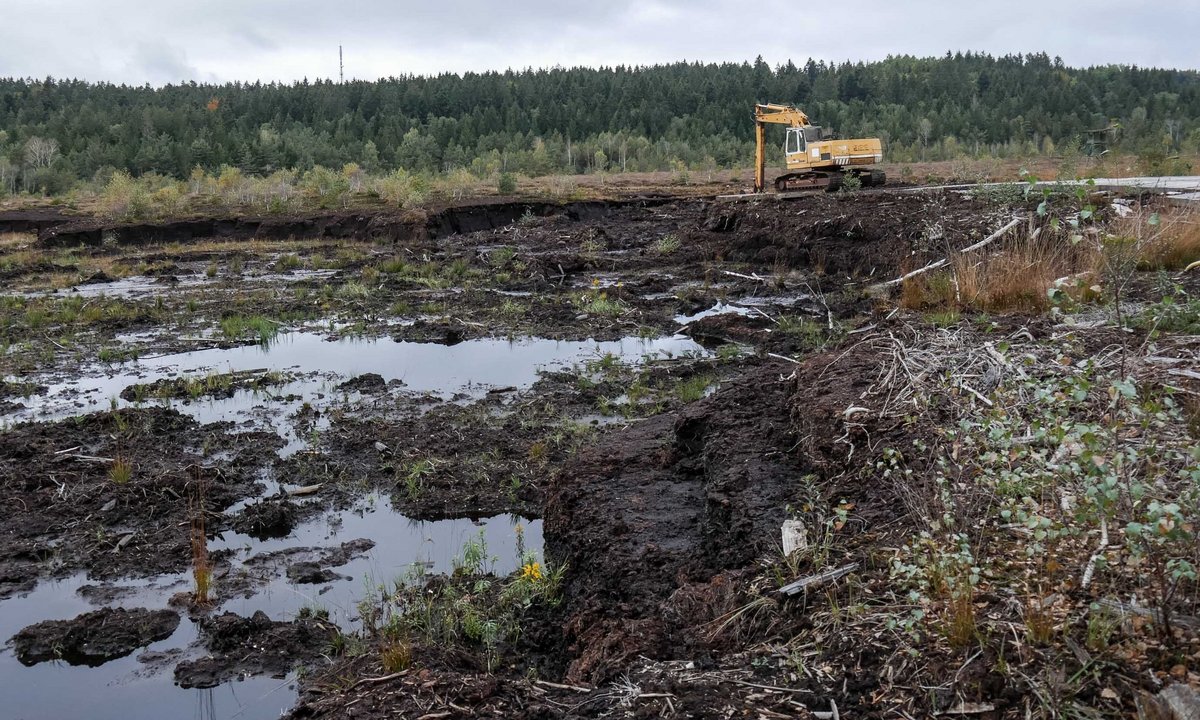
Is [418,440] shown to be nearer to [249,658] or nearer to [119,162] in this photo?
[249,658]

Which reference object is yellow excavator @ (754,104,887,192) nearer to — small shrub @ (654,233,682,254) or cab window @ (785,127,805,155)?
cab window @ (785,127,805,155)

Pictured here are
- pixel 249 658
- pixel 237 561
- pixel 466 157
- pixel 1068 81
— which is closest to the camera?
pixel 249 658

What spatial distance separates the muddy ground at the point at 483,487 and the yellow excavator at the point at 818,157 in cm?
1325

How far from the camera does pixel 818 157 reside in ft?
94.4

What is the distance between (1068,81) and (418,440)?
417 feet

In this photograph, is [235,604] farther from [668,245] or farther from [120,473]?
[668,245]

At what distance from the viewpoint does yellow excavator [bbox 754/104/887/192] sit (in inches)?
1126

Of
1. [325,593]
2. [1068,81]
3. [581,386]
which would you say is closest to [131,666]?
[325,593]

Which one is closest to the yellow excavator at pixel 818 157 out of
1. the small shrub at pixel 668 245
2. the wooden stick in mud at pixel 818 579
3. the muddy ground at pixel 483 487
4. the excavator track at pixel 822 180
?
the excavator track at pixel 822 180

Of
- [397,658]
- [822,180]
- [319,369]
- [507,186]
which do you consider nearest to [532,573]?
[397,658]

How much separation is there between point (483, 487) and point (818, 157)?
79.4 feet

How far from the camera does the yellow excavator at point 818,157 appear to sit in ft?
93.9

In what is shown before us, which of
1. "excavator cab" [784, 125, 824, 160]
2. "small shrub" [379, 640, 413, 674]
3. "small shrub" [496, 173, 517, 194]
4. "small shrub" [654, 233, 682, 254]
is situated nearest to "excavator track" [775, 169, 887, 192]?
"excavator cab" [784, 125, 824, 160]

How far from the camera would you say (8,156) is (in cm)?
6209
